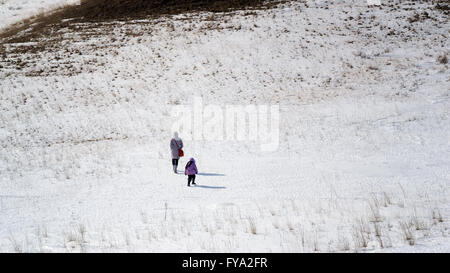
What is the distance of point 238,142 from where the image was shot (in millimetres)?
15961

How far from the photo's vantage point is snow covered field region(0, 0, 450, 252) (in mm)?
6965

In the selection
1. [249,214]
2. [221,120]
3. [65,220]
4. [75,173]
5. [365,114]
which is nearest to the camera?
[249,214]

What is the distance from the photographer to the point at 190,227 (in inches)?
289

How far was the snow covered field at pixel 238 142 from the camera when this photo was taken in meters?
6.96

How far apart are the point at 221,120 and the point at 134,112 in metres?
5.86

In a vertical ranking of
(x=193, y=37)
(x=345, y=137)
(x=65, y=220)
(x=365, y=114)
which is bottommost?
(x=65, y=220)

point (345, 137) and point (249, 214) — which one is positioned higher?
point (345, 137)

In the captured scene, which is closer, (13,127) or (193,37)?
(13,127)

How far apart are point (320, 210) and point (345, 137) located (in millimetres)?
7946
